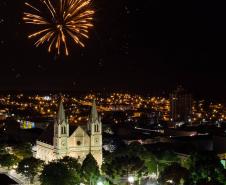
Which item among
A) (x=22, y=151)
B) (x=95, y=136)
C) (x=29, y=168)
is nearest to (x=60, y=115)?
(x=95, y=136)

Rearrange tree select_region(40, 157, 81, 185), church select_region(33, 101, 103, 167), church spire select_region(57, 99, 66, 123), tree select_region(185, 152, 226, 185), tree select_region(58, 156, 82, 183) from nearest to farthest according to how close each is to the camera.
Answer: tree select_region(185, 152, 226, 185), tree select_region(40, 157, 81, 185), tree select_region(58, 156, 82, 183), church spire select_region(57, 99, 66, 123), church select_region(33, 101, 103, 167)

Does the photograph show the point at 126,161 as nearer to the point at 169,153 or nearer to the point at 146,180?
the point at 146,180

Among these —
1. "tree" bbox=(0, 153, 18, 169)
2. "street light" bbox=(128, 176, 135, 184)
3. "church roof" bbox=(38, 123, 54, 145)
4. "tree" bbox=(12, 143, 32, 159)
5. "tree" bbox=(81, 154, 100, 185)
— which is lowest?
"street light" bbox=(128, 176, 135, 184)

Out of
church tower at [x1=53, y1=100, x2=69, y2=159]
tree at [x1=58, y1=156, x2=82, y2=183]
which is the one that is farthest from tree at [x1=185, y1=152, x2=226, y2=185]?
church tower at [x1=53, y1=100, x2=69, y2=159]

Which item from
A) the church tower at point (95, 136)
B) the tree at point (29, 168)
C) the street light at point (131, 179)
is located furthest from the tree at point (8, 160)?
the street light at point (131, 179)

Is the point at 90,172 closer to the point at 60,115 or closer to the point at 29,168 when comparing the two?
the point at 29,168

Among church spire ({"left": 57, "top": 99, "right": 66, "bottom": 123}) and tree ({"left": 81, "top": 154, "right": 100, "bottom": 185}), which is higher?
church spire ({"left": 57, "top": 99, "right": 66, "bottom": 123})

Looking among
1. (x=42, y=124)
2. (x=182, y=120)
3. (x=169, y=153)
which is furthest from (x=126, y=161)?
(x=182, y=120)

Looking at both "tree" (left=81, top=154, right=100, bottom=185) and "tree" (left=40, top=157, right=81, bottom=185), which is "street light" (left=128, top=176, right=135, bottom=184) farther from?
"tree" (left=40, top=157, right=81, bottom=185)
